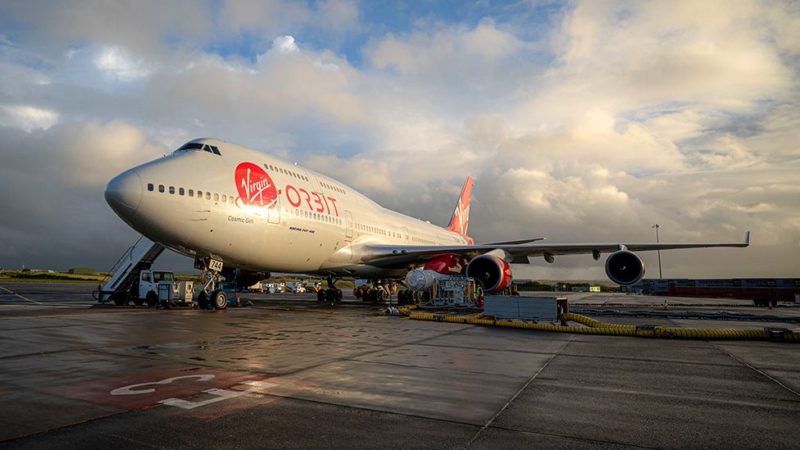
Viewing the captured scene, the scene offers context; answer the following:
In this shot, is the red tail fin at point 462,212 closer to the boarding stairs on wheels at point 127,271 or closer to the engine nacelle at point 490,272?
the engine nacelle at point 490,272

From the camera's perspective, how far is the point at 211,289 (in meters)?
17.1

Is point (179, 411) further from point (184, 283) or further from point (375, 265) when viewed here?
point (375, 265)

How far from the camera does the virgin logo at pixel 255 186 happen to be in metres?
15.9

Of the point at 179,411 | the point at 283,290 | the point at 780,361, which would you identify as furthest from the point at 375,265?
the point at 283,290

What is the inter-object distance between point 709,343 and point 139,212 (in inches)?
587

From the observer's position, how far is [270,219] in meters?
16.5

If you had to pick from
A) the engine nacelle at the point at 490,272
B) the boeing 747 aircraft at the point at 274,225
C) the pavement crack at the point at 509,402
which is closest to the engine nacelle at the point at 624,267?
the boeing 747 aircraft at the point at 274,225

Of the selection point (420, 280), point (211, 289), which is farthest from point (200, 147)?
point (420, 280)

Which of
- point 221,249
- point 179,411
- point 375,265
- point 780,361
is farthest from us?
point 375,265

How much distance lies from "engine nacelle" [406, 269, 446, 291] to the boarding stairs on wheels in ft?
40.8

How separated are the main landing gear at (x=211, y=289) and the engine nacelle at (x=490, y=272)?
10.3m

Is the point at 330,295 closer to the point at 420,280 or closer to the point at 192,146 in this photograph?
the point at 420,280

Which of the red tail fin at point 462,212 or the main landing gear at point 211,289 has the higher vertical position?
the red tail fin at point 462,212

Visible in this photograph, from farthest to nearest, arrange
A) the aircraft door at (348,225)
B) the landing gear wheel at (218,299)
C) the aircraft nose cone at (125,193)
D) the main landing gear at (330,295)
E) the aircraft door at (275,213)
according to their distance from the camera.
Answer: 1. the main landing gear at (330,295)
2. the aircraft door at (348,225)
3. the landing gear wheel at (218,299)
4. the aircraft door at (275,213)
5. the aircraft nose cone at (125,193)
